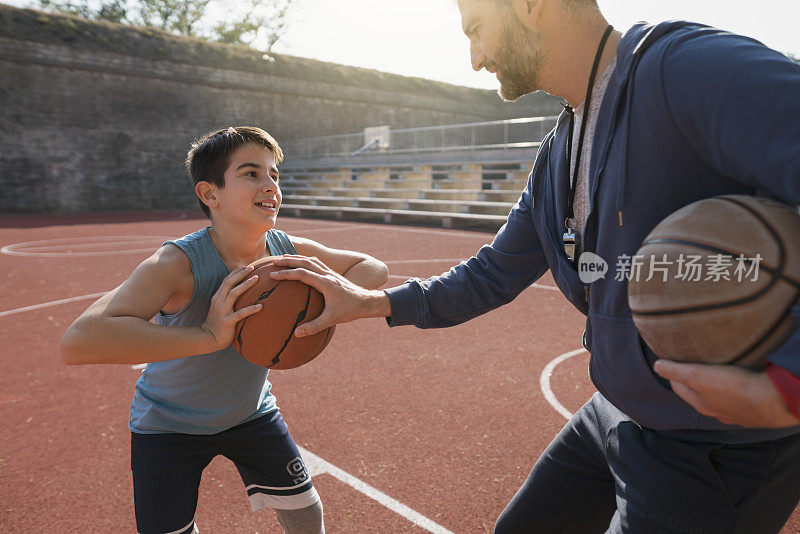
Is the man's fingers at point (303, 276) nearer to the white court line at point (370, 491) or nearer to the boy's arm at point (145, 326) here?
the boy's arm at point (145, 326)

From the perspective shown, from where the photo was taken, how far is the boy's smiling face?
2006 mm

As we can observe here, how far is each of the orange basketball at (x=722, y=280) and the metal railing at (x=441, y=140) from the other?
47.7ft

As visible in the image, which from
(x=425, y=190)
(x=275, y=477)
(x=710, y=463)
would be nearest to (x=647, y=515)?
(x=710, y=463)

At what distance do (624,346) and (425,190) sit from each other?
55.7ft

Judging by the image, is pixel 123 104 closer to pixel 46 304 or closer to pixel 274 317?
pixel 46 304

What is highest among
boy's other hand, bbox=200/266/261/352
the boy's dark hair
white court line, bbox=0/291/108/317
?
the boy's dark hair

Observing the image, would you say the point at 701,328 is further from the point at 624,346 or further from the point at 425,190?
the point at 425,190

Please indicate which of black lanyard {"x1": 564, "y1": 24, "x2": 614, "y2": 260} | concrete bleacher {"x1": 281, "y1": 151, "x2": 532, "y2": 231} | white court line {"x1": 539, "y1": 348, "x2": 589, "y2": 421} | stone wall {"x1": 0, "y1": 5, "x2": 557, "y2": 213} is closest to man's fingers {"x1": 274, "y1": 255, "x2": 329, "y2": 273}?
black lanyard {"x1": 564, "y1": 24, "x2": 614, "y2": 260}

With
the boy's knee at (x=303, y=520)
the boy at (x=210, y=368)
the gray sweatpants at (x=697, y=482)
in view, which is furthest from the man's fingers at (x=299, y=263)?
the gray sweatpants at (x=697, y=482)

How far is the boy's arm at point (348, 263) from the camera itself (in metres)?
2.32

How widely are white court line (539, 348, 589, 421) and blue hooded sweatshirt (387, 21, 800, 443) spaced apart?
2.25m

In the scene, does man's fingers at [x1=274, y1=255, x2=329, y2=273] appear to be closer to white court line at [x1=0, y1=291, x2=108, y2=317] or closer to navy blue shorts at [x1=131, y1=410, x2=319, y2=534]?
navy blue shorts at [x1=131, y1=410, x2=319, y2=534]

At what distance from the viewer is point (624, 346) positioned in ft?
4.40

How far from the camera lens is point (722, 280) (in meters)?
1.10
